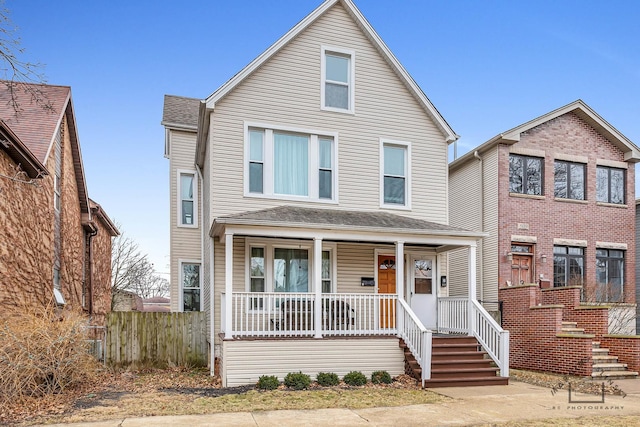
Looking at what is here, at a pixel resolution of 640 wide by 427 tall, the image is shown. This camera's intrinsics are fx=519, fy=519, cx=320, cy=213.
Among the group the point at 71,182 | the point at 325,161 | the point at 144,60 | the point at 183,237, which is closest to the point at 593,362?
the point at 325,161

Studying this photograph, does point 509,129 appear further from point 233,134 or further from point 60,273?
point 60,273

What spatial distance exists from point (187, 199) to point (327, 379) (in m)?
8.35

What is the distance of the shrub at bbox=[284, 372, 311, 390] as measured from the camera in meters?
10.6

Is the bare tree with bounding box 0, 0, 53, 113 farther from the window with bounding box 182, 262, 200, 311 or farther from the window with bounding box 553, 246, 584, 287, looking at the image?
the window with bounding box 553, 246, 584, 287

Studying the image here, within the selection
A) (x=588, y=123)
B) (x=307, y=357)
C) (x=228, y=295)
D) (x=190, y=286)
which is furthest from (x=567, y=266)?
(x=190, y=286)

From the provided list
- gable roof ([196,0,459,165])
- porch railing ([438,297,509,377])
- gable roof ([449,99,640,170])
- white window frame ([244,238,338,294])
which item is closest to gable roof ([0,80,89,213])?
gable roof ([196,0,459,165])

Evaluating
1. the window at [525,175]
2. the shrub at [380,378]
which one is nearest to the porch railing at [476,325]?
the shrub at [380,378]

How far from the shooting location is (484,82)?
75.7 feet

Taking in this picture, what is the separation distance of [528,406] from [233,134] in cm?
886

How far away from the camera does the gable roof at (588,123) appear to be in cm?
1705

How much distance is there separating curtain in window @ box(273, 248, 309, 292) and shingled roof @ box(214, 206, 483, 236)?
118cm

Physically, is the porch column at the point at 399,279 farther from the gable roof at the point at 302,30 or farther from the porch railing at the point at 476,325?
the gable roof at the point at 302,30

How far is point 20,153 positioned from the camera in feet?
34.1

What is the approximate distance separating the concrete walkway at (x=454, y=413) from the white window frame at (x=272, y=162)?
5746 millimetres
